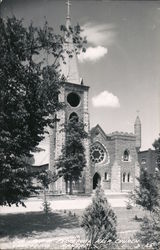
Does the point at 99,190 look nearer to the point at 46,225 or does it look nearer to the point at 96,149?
the point at 46,225

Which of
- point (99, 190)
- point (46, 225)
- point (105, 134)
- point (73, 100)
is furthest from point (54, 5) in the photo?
point (105, 134)

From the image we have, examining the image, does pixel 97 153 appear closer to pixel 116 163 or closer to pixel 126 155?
pixel 116 163

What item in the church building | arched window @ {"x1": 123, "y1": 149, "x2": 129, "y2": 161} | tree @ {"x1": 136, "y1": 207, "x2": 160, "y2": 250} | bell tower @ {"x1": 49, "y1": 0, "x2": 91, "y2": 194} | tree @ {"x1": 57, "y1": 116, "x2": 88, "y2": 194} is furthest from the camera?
arched window @ {"x1": 123, "y1": 149, "x2": 129, "y2": 161}

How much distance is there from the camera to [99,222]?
415 inches

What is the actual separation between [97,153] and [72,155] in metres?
11.7

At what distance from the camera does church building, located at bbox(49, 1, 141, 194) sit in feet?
143

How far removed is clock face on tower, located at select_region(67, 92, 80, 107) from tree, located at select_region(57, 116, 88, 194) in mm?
7959

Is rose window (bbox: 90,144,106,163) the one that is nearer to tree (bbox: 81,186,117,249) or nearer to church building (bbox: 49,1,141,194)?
church building (bbox: 49,1,141,194)

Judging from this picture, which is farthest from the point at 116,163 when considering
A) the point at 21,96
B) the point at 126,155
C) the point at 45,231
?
the point at 21,96

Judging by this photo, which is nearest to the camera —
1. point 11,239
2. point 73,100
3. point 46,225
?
point 11,239

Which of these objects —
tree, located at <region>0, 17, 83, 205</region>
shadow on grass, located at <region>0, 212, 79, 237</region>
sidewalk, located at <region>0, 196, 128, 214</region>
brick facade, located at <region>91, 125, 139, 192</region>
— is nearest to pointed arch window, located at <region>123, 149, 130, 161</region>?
brick facade, located at <region>91, 125, 139, 192</region>

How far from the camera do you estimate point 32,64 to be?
13.9 m

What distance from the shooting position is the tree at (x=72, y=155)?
1443 inches

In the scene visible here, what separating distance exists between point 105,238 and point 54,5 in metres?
7.98
